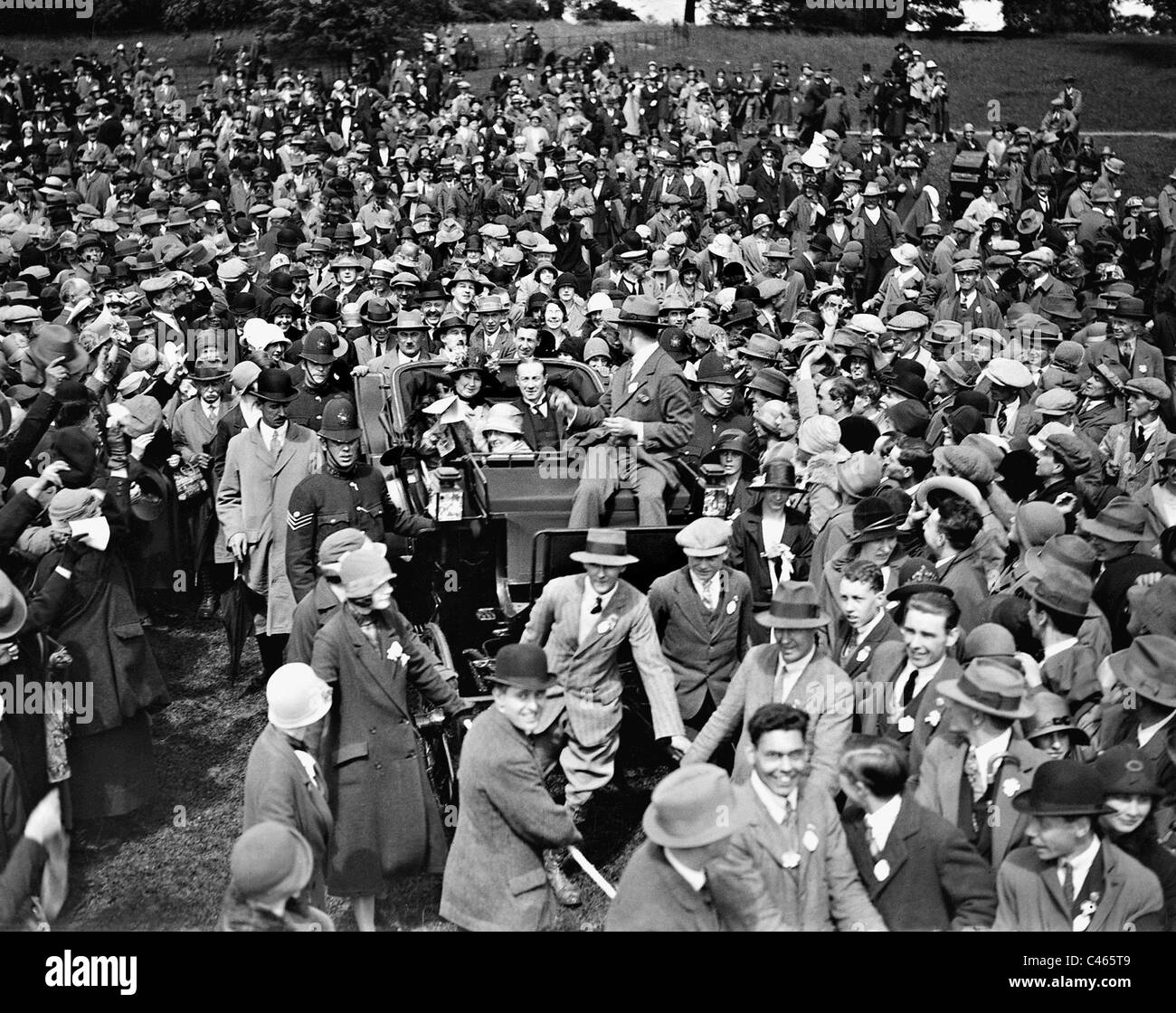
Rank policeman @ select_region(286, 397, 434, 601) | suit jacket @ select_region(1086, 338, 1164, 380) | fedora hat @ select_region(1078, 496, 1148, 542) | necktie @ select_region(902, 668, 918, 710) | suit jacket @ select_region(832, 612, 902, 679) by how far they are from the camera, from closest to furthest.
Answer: necktie @ select_region(902, 668, 918, 710) < suit jacket @ select_region(832, 612, 902, 679) < fedora hat @ select_region(1078, 496, 1148, 542) < policeman @ select_region(286, 397, 434, 601) < suit jacket @ select_region(1086, 338, 1164, 380)

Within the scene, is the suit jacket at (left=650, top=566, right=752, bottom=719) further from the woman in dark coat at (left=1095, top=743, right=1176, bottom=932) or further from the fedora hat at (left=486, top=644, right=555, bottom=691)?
the woman in dark coat at (left=1095, top=743, right=1176, bottom=932)

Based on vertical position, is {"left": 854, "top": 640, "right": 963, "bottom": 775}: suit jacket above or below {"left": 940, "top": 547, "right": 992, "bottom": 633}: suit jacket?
below

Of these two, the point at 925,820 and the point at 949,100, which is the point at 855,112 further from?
the point at 925,820

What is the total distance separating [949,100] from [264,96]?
1421 centimetres

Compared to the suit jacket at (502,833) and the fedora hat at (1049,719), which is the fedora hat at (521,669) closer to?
the suit jacket at (502,833)

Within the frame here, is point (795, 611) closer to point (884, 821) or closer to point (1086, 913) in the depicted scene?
point (884, 821)

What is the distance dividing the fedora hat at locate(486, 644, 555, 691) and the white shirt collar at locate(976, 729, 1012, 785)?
1765 millimetres

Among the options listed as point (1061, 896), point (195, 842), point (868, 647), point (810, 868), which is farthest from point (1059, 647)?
point (195, 842)

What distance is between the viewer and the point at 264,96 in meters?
25.4

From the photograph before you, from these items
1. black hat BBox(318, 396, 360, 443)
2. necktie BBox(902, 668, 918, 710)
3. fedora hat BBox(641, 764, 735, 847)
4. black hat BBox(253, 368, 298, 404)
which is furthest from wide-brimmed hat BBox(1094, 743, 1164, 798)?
black hat BBox(253, 368, 298, 404)

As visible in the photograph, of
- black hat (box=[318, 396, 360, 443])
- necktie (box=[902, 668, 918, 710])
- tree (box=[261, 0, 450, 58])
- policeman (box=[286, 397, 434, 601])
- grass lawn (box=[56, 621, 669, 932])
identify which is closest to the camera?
necktie (box=[902, 668, 918, 710])

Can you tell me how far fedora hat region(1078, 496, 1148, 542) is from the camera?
6.97 m

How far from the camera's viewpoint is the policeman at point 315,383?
32.2 feet
